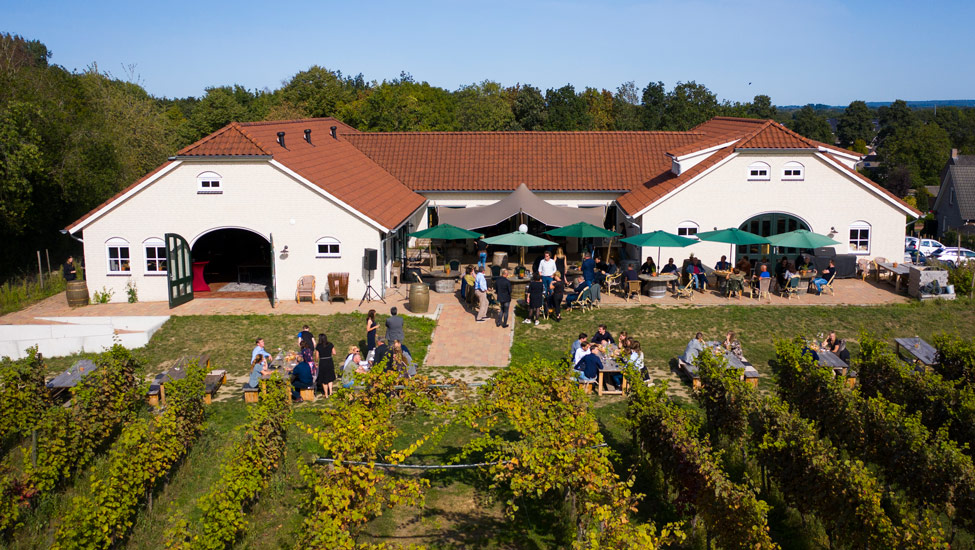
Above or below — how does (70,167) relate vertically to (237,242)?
above

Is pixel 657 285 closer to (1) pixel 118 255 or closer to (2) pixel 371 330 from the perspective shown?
(2) pixel 371 330

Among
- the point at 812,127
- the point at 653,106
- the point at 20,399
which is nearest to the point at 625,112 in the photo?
the point at 653,106

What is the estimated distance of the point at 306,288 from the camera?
23641 millimetres

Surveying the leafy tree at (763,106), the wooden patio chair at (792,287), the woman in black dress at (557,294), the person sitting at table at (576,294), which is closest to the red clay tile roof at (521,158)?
the wooden patio chair at (792,287)

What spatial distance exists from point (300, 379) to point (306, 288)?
7.33 meters

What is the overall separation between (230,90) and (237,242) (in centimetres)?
7053

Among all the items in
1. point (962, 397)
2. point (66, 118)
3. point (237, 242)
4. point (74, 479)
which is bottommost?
point (74, 479)

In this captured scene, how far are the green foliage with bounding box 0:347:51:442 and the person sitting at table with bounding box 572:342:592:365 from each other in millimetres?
10505

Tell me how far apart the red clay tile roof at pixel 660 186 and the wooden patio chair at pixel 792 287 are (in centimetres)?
473

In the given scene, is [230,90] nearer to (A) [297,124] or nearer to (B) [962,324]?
(A) [297,124]

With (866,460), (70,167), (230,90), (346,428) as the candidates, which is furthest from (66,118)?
(230,90)

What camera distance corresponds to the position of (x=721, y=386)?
13.6m

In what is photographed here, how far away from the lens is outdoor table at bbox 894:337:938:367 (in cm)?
1848

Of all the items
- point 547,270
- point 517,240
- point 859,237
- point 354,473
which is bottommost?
point 354,473
